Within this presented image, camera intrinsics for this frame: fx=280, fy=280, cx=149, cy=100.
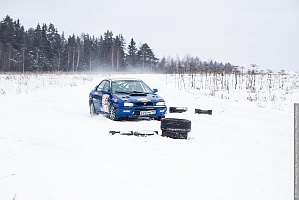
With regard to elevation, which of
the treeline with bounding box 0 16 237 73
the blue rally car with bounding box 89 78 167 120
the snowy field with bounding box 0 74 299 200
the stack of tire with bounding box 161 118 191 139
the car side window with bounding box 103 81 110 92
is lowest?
the snowy field with bounding box 0 74 299 200

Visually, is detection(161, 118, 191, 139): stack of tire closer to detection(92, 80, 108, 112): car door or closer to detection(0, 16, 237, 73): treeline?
detection(92, 80, 108, 112): car door

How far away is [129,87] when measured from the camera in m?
9.84

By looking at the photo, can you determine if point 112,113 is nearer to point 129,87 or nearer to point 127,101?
point 127,101

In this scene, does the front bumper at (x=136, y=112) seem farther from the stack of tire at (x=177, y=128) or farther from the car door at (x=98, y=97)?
the stack of tire at (x=177, y=128)

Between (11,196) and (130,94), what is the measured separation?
6.41m

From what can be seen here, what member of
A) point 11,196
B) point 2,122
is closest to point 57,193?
point 11,196

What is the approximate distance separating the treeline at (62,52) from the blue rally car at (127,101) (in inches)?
1311

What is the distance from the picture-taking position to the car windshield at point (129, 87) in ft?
31.7

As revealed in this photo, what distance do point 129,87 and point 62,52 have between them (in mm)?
62512

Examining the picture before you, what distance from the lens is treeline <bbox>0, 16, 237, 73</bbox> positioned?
56.6 metres

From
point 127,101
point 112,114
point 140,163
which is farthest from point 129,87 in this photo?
point 140,163

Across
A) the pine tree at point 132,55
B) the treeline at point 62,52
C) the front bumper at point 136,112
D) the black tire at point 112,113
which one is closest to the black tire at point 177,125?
the front bumper at point 136,112

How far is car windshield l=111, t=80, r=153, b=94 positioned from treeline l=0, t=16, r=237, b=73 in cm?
3323

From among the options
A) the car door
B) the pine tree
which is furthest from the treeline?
the car door
